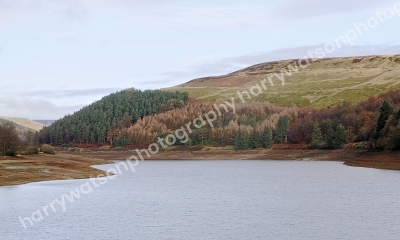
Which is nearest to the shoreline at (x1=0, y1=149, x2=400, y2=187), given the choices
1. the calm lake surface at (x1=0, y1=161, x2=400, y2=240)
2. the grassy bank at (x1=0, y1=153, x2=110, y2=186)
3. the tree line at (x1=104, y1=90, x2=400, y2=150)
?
the grassy bank at (x1=0, y1=153, x2=110, y2=186)

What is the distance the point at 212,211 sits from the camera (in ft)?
149

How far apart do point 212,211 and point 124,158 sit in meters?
130

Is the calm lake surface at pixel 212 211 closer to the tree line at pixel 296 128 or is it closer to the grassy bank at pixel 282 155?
the grassy bank at pixel 282 155

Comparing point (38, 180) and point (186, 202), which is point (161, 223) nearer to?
point (186, 202)

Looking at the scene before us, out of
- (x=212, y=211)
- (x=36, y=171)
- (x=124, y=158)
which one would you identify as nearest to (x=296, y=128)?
(x=124, y=158)

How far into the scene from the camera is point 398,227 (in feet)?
122

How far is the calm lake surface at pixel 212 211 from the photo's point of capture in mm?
36156

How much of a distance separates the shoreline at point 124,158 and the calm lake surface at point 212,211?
6080mm

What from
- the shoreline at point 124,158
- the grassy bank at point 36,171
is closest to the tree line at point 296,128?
the shoreline at point 124,158

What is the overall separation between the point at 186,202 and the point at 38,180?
87.2 feet

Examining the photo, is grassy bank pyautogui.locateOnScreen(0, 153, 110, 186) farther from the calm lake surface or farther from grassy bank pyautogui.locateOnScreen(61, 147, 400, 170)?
→ grassy bank pyautogui.locateOnScreen(61, 147, 400, 170)

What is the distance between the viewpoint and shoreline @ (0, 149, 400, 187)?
239 ft

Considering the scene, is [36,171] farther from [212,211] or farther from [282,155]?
[282,155]

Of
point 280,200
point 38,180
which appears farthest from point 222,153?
point 280,200
